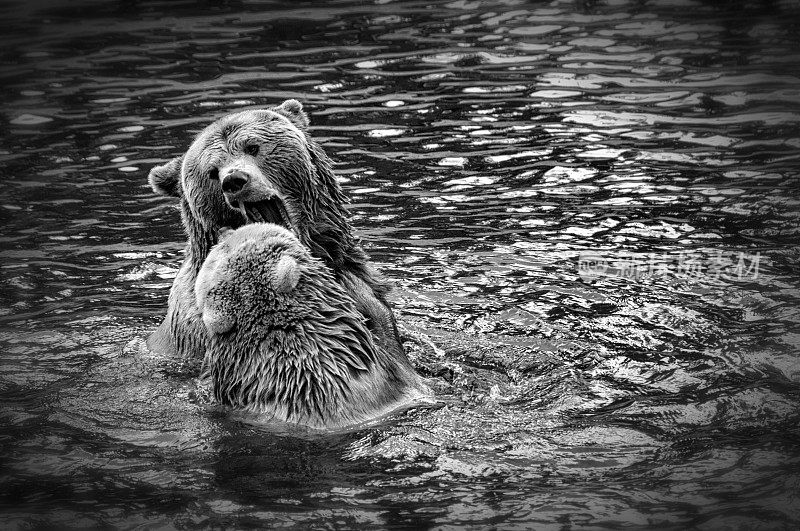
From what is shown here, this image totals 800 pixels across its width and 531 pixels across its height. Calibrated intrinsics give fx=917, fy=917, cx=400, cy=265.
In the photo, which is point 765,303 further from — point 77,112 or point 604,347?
point 77,112

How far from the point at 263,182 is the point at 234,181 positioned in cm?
29

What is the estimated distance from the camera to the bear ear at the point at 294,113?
6.67 metres

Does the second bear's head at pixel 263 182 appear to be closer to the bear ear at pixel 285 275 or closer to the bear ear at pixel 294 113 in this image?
the bear ear at pixel 294 113

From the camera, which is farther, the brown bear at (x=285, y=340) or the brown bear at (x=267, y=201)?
the brown bear at (x=267, y=201)

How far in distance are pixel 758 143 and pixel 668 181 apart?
1410mm

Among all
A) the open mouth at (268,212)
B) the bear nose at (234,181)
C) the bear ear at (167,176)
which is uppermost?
the bear nose at (234,181)

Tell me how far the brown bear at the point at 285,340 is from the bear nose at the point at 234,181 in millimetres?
282

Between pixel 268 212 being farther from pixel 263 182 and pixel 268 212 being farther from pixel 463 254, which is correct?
pixel 463 254

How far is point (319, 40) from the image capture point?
1422 centimetres

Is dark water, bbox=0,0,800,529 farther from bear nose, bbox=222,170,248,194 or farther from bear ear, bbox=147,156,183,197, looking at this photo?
bear nose, bbox=222,170,248,194

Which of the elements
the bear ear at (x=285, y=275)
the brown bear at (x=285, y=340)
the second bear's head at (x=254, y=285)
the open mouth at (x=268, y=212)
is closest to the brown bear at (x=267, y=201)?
the open mouth at (x=268, y=212)

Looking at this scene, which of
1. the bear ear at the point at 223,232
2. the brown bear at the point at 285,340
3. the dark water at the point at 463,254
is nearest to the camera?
the dark water at the point at 463,254

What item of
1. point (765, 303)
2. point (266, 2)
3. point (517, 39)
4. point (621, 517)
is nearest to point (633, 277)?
point (765, 303)

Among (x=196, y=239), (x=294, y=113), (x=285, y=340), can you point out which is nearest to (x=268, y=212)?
(x=196, y=239)
